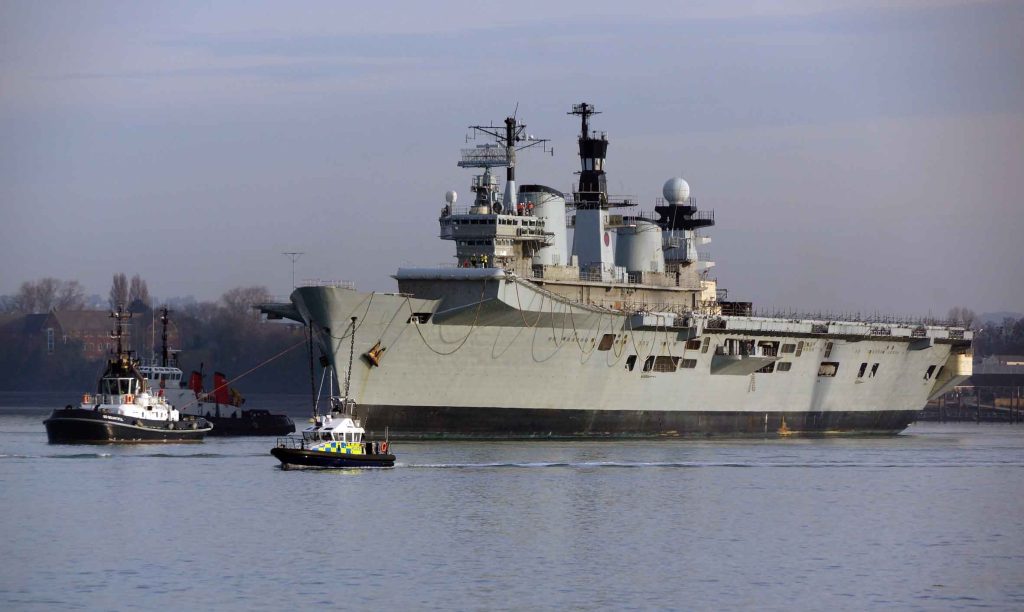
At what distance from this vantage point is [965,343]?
69.2 meters

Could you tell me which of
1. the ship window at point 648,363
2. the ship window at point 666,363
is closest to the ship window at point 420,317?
the ship window at point 648,363

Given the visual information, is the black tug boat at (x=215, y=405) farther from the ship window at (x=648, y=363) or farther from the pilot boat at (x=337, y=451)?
the pilot boat at (x=337, y=451)

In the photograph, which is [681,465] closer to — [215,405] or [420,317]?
[420,317]

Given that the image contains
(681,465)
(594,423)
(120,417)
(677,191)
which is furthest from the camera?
(677,191)

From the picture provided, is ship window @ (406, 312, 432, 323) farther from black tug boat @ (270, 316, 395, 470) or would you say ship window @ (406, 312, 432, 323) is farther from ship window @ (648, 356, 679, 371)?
ship window @ (648, 356, 679, 371)

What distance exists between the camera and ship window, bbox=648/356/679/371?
56.3 metres

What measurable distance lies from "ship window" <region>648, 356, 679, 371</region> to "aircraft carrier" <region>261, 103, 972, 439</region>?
0.05 metres

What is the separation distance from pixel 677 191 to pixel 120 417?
25934 millimetres

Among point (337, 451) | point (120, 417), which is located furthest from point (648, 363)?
point (120, 417)

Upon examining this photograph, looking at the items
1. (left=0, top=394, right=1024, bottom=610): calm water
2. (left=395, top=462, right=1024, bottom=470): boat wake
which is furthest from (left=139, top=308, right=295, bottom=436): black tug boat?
(left=395, top=462, right=1024, bottom=470): boat wake

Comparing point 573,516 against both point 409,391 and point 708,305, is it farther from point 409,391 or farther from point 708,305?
point 708,305

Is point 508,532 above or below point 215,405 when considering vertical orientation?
below

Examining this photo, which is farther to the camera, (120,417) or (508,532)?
(120,417)

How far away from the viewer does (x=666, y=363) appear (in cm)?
5662
